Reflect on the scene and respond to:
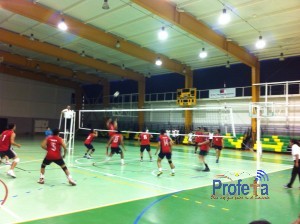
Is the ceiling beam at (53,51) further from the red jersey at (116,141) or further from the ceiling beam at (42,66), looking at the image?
the red jersey at (116,141)

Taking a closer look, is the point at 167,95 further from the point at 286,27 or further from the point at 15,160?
the point at 15,160

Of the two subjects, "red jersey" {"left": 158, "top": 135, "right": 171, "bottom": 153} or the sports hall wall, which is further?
the sports hall wall

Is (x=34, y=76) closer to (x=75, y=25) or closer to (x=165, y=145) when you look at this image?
(x=75, y=25)

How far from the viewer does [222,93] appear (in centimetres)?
2372

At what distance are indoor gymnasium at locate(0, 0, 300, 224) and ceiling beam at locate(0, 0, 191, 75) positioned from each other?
0.20 ft

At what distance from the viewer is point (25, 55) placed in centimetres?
2533

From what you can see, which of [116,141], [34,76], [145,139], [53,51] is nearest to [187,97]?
[53,51]

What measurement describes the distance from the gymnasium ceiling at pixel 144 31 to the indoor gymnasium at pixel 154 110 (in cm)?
9

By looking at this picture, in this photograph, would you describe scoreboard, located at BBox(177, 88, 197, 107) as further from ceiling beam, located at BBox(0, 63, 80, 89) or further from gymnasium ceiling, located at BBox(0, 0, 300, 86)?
ceiling beam, located at BBox(0, 63, 80, 89)

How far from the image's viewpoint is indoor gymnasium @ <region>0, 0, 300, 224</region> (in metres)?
6.46

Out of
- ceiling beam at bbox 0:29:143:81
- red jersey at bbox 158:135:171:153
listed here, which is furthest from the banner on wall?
red jersey at bbox 158:135:171:153

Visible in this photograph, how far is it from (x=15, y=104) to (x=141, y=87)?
616 inches

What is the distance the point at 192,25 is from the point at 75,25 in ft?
22.2

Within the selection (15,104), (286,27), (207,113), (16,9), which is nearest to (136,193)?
(16,9)
